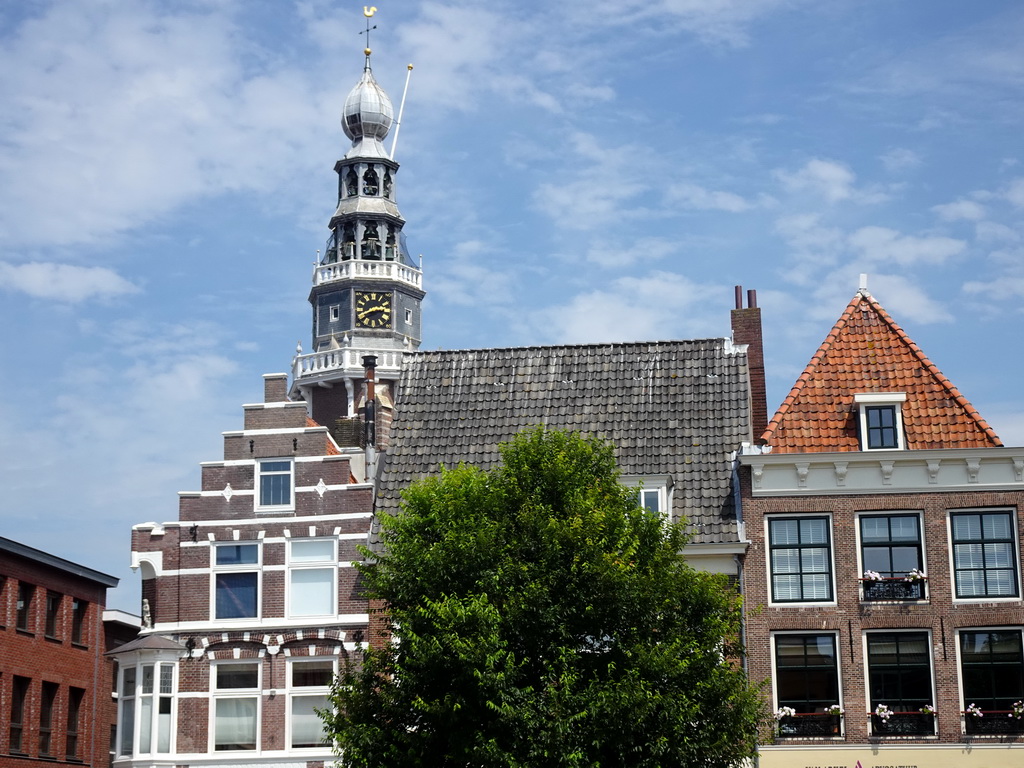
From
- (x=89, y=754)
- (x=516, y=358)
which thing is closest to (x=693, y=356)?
(x=516, y=358)

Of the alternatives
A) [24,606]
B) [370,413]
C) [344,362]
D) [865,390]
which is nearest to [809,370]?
[865,390]

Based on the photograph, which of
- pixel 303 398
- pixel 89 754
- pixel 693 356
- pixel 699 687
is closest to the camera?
pixel 699 687

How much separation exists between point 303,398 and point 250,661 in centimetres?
4632

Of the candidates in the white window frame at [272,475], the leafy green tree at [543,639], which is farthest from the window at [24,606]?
the leafy green tree at [543,639]

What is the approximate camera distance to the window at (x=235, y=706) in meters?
34.6

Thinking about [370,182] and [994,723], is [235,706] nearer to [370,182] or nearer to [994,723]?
[994,723]

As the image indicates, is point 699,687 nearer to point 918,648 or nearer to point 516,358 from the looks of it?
point 918,648

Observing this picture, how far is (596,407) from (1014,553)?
10.1 m

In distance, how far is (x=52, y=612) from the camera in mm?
40875

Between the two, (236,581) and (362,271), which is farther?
(362,271)

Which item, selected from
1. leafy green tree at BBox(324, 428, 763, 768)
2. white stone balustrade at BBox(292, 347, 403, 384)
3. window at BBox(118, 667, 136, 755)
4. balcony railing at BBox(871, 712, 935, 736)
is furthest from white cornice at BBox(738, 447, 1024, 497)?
white stone balustrade at BBox(292, 347, 403, 384)

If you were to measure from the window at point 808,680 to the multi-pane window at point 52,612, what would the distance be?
19363 mm

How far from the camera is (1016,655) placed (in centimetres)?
3244

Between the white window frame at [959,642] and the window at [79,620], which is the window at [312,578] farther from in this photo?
the white window frame at [959,642]
